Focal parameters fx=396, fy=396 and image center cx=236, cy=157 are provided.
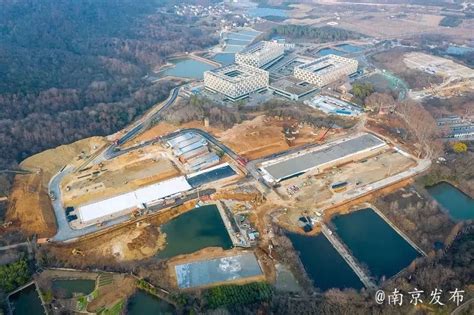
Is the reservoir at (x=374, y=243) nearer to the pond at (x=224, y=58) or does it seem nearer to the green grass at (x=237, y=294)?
the green grass at (x=237, y=294)

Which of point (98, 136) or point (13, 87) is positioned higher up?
point (13, 87)

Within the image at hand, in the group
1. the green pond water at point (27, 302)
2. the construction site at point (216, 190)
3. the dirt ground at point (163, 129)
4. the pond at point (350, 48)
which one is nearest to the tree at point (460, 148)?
the construction site at point (216, 190)

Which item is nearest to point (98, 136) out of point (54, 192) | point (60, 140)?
point (60, 140)

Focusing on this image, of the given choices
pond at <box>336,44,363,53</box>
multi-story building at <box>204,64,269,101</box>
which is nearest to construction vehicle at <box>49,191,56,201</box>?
multi-story building at <box>204,64,269,101</box>

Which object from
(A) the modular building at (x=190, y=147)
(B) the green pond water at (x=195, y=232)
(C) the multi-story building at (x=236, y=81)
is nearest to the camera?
(B) the green pond water at (x=195, y=232)

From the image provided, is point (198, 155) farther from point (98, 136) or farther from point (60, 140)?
point (60, 140)

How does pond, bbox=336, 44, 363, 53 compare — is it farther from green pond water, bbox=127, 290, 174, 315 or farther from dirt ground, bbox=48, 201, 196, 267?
green pond water, bbox=127, 290, 174, 315
